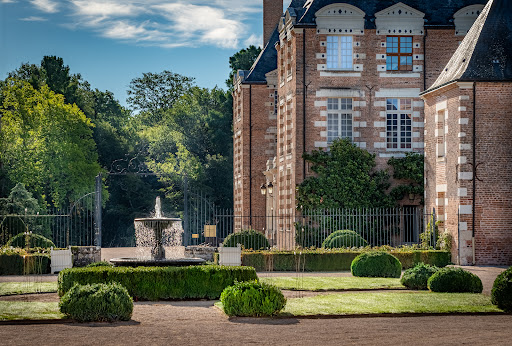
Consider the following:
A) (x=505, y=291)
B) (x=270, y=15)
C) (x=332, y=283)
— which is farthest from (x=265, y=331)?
(x=270, y=15)

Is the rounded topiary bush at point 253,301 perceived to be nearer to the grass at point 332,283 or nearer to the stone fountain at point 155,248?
the grass at point 332,283

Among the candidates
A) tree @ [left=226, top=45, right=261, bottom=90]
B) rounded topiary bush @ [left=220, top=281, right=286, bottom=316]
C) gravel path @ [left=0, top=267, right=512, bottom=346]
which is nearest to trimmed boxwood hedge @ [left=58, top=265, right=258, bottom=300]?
gravel path @ [left=0, top=267, right=512, bottom=346]

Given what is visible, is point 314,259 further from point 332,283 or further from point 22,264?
point 22,264

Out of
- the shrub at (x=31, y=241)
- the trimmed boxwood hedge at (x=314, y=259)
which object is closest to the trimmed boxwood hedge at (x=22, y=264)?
the shrub at (x=31, y=241)

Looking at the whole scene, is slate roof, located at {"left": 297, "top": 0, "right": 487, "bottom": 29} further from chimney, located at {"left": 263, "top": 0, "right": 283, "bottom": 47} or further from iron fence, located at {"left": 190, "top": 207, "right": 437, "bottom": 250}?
chimney, located at {"left": 263, "top": 0, "right": 283, "bottom": 47}

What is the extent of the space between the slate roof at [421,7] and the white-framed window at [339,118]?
3.43 m

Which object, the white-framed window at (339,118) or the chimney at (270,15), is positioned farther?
the chimney at (270,15)

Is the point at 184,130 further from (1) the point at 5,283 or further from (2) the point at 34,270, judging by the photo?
(1) the point at 5,283

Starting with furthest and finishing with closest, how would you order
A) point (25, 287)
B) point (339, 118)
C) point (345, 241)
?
point (339, 118), point (345, 241), point (25, 287)

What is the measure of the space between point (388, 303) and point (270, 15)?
34.2 m

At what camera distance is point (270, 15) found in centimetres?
5169

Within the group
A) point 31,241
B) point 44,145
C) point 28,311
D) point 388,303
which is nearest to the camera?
point 28,311

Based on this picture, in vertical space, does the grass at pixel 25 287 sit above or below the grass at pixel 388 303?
below

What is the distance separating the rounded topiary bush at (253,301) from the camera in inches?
681
